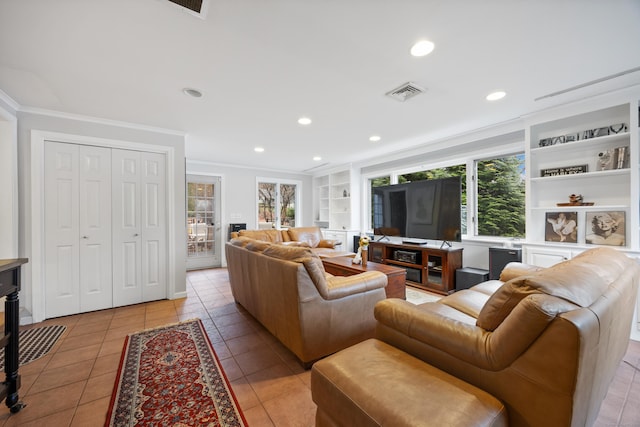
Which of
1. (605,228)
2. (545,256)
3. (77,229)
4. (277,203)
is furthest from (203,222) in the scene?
(605,228)

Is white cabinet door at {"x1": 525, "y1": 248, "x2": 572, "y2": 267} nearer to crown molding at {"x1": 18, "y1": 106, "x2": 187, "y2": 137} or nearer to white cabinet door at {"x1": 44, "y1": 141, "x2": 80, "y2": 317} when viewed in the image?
crown molding at {"x1": 18, "y1": 106, "x2": 187, "y2": 137}

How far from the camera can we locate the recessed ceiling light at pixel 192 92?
8.17ft

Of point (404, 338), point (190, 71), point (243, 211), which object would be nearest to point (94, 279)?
point (190, 71)

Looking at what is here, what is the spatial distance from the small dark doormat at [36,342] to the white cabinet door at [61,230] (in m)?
0.37

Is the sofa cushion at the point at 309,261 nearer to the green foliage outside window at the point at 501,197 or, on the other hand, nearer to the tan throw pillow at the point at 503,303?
the tan throw pillow at the point at 503,303

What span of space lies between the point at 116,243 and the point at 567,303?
4.25 metres

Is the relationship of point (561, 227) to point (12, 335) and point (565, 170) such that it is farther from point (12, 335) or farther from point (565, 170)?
point (12, 335)

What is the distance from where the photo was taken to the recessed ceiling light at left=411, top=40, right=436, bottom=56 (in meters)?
1.82

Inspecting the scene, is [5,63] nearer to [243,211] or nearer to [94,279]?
[94,279]

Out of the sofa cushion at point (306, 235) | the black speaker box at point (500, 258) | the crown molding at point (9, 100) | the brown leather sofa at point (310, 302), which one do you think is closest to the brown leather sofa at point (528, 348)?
the brown leather sofa at point (310, 302)

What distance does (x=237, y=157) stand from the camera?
539 cm

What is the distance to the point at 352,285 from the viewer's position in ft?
6.84

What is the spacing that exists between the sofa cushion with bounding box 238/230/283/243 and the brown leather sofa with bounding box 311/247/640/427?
13.4ft

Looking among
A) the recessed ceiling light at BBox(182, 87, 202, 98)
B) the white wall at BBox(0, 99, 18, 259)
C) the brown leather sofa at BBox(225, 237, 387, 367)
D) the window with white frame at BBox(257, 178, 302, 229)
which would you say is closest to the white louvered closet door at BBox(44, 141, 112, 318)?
the white wall at BBox(0, 99, 18, 259)
